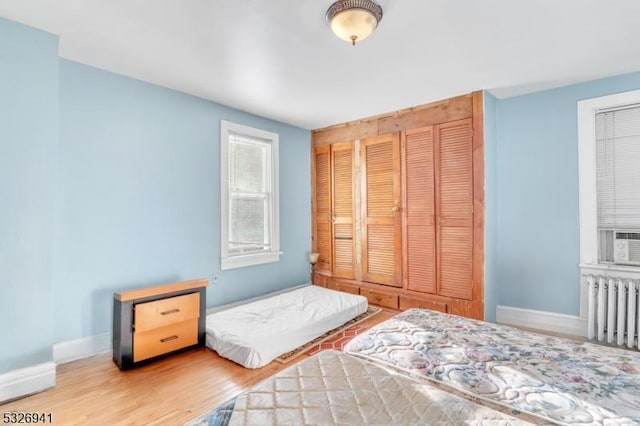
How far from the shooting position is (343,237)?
15.1 feet

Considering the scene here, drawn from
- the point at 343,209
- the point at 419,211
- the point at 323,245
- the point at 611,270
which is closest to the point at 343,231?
the point at 343,209

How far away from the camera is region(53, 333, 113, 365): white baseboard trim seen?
101 inches

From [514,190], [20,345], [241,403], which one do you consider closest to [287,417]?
[241,403]

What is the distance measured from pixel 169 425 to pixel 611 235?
4.02 metres

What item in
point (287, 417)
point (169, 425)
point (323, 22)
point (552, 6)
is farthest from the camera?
point (323, 22)

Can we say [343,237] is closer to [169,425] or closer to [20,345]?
[169,425]

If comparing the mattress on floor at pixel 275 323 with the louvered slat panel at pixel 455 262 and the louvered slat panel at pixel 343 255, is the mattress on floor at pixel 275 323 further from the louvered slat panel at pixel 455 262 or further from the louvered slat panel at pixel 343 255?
the louvered slat panel at pixel 455 262

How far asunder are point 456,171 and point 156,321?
3312 mm

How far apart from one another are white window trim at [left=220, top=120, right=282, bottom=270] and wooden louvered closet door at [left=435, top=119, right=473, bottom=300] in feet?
6.72

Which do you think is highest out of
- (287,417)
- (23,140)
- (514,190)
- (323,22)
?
(323,22)

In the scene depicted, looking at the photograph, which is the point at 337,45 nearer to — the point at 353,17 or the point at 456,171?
the point at 353,17

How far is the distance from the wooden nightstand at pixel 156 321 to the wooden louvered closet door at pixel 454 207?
262 centimetres

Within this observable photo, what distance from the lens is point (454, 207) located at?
3.59 m

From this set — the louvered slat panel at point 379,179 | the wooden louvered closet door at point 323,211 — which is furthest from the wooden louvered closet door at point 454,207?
the wooden louvered closet door at point 323,211
